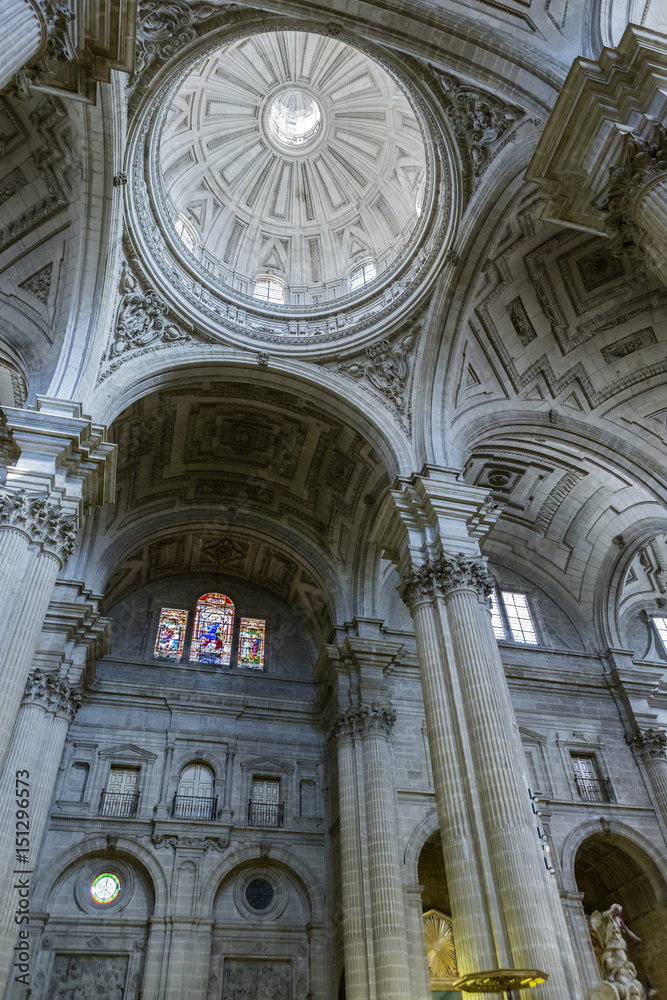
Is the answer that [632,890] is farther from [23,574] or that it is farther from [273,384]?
[23,574]

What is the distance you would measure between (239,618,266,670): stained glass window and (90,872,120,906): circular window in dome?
639 cm

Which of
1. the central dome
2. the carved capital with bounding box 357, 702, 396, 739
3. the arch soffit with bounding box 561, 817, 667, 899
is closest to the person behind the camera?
the carved capital with bounding box 357, 702, 396, 739

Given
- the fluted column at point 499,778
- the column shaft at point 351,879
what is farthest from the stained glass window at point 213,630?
the fluted column at point 499,778

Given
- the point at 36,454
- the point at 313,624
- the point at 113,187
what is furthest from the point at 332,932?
the point at 113,187

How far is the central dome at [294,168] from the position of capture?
19328 mm

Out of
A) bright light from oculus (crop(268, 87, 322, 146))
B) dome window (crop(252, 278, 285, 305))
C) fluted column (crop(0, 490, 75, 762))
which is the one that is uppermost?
bright light from oculus (crop(268, 87, 322, 146))

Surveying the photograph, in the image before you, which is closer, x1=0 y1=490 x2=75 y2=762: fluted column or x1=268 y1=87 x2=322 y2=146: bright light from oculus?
x1=0 y1=490 x2=75 y2=762: fluted column

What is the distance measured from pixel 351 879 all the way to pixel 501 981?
7055 mm

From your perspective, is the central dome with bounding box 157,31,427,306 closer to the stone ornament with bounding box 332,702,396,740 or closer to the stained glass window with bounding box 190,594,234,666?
the stained glass window with bounding box 190,594,234,666

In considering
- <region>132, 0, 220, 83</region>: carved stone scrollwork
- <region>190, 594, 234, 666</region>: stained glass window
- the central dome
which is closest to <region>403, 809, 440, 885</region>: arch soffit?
<region>190, 594, 234, 666</region>: stained glass window

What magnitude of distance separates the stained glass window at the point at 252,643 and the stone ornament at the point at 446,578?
9024 mm

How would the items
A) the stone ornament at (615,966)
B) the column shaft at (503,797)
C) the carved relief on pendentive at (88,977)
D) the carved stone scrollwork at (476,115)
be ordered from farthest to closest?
the carved relief on pendentive at (88,977) → the carved stone scrollwork at (476,115) → the stone ornament at (615,966) → the column shaft at (503,797)

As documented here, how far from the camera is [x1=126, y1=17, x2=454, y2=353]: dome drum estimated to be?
1670 cm

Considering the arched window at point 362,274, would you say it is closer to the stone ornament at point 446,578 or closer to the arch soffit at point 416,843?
the stone ornament at point 446,578
